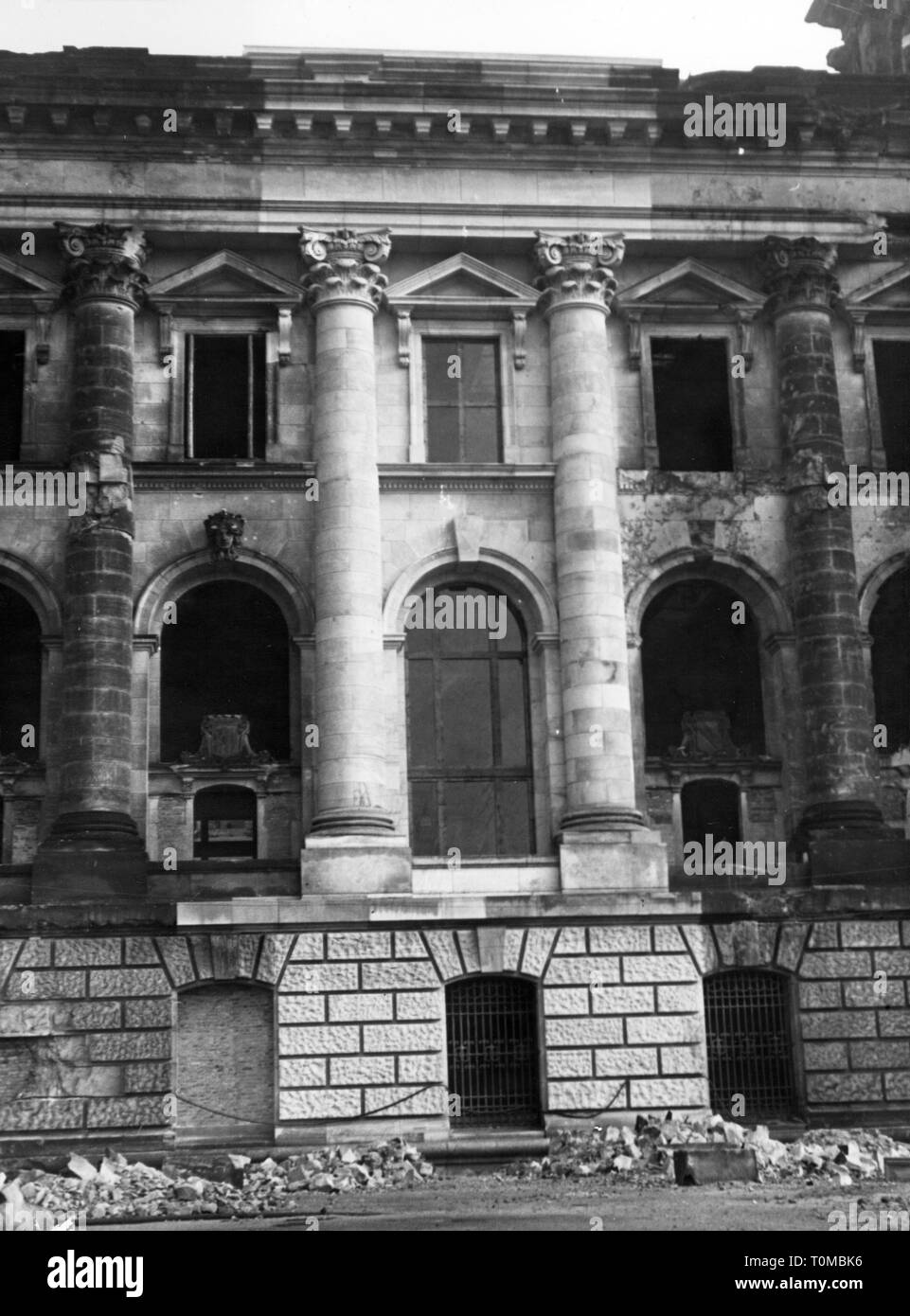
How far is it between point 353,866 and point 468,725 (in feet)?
12.1

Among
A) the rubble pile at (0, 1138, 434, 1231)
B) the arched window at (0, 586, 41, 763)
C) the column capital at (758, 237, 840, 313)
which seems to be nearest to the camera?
the rubble pile at (0, 1138, 434, 1231)

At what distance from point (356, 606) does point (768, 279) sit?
9900mm

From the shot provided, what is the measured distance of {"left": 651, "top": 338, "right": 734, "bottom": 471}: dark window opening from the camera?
3656 cm

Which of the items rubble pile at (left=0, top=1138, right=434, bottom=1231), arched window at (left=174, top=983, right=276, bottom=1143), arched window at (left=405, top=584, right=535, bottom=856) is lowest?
rubble pile at (left=0, top=1138, right=434, bottom=1231)

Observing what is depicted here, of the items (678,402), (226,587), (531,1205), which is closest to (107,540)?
(226,587)

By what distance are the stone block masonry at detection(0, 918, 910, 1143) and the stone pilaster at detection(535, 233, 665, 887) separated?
1.95 meters

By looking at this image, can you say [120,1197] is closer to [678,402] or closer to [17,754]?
[17,754]

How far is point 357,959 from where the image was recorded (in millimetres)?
31656

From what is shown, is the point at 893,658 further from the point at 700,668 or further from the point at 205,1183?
the point at 205,1183

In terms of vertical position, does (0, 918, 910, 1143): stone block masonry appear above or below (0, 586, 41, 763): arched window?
below

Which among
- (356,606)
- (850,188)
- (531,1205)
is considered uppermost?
(850,188)

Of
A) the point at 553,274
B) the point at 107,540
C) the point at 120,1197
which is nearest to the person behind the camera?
the point at 120,1197

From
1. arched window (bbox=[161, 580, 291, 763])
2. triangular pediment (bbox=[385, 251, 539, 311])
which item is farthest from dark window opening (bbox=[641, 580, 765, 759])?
arched window (bbox=[161, 580, 291, 763])

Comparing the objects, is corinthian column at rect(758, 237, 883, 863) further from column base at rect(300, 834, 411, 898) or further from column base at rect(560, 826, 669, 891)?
column base at rect(300, 834, 411, 898)
